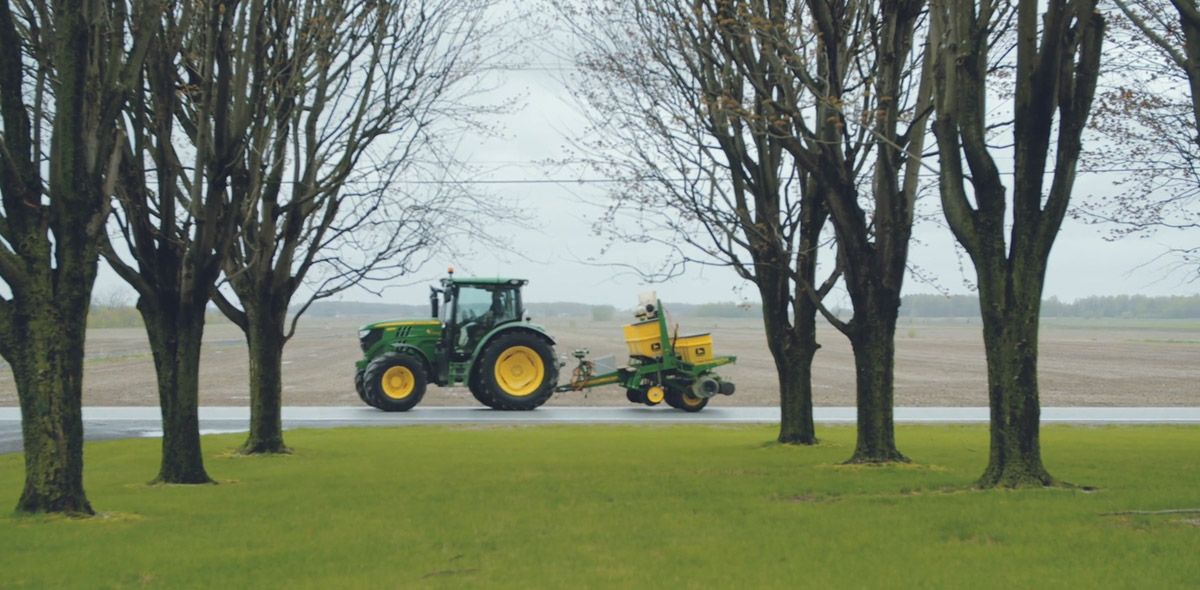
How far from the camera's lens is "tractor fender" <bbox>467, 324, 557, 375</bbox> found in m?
25.8

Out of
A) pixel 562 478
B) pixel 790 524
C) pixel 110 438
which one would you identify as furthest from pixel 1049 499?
pixel 110 438

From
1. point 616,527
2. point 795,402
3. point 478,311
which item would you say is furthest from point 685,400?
point 616,527

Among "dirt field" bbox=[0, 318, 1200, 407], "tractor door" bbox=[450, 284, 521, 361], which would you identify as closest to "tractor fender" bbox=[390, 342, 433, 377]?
"tractor door" bbox=[450, 284, 521, 361]

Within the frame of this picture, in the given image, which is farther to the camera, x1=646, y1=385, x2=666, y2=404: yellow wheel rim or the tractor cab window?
x1=646, y1=385, x2=666, y2=404: yellow wheel rim

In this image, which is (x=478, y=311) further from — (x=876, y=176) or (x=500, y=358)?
(x=876, y=176)

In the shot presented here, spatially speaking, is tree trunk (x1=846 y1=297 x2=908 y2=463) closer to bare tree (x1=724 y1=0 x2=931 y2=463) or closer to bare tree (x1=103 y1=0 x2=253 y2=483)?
bare tree (x1=724 y1=0 x2=931 y2=463)

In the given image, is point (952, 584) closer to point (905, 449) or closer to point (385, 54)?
point (905, 449)

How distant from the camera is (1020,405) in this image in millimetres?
10070

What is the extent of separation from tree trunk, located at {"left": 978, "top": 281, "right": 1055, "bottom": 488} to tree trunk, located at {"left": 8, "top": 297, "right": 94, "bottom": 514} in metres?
7.60

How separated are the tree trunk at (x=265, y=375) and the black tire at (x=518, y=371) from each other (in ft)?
32.3

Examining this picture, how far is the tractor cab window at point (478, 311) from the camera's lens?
26562mm

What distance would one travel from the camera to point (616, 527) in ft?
28.6

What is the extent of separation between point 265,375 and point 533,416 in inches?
367

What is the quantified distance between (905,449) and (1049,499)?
271 inches
